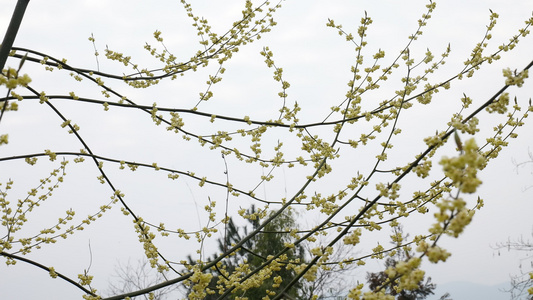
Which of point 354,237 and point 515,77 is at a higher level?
point 515,77

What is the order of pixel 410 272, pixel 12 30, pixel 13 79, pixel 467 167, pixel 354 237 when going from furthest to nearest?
pixel 12 30 → pixel 354 237 → pixel 13 79 → pixel 410 272 → pixel 467 167

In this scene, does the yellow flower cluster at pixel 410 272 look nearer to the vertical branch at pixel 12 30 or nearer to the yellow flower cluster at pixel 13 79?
the yellow flower cluster at pixel 13 79

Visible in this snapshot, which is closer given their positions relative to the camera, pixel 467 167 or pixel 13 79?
pixel 467 167

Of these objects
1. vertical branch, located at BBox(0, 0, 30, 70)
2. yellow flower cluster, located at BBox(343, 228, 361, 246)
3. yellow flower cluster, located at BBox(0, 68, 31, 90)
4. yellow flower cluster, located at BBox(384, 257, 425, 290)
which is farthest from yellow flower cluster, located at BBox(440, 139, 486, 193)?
vertical branch, located at BBox(0, 0, 30, 70)

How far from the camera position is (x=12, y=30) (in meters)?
3.34

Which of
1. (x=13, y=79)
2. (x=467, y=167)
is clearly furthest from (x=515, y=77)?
(x=13, y=79)

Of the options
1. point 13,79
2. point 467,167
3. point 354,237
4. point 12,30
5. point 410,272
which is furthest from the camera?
point 12,30

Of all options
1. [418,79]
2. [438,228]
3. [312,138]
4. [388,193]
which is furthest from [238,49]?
[438,228]

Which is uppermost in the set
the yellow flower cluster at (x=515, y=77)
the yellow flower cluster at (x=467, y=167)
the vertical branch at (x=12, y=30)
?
the vertical branch at (x=12, y=30)

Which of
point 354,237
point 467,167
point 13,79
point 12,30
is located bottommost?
point 467,167

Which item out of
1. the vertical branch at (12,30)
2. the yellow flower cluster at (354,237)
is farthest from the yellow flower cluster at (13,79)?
the vertical branch at (12,30)

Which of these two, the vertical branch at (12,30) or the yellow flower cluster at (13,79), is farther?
the vertical branch at (12,30)

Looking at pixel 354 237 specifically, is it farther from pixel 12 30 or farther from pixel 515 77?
pixel 12 30

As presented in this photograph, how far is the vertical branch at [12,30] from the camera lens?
322cm
